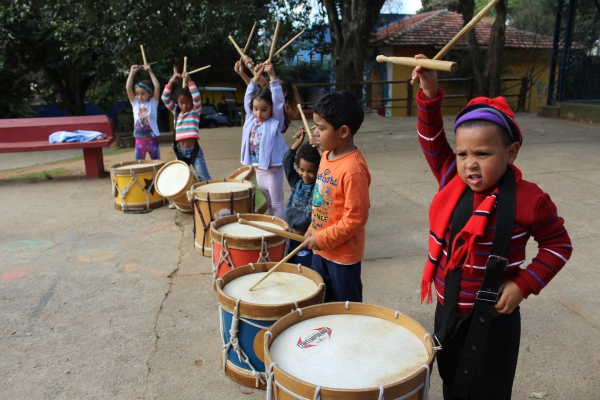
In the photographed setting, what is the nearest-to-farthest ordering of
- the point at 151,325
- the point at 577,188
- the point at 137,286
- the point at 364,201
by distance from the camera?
the point at 364,201, the point at 151,325, the point at 137,286, the point at 577,188

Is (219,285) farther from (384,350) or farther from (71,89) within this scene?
(71,89)

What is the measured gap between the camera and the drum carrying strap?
1.56m

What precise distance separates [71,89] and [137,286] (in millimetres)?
16086

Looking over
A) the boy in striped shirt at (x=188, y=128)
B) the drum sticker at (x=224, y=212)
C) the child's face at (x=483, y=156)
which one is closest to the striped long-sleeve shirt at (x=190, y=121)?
the boy in striped shirt at (x=188, y=128)

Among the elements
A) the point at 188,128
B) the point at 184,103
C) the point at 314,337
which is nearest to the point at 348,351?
the point at 314,337

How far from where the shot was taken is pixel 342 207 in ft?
7.76

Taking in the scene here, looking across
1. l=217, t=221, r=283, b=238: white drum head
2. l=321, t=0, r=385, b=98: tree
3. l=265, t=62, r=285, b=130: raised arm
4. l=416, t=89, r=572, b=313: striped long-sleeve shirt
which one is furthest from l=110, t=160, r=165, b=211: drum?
l=321, t=0, r=385, b=98: tree

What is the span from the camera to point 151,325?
120 inches

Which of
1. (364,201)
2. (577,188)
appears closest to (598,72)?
(577,188)

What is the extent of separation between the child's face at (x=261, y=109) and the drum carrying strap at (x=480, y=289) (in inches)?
102

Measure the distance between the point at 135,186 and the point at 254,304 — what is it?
367 cm

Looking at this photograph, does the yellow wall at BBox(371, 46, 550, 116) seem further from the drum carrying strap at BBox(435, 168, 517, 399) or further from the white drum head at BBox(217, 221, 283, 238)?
the drum carrying strap at BBox(435, 168, 517, 399)

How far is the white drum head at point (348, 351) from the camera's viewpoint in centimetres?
156

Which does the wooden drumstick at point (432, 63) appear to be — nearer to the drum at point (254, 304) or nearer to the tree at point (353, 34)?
the drum at point (254, 304)
